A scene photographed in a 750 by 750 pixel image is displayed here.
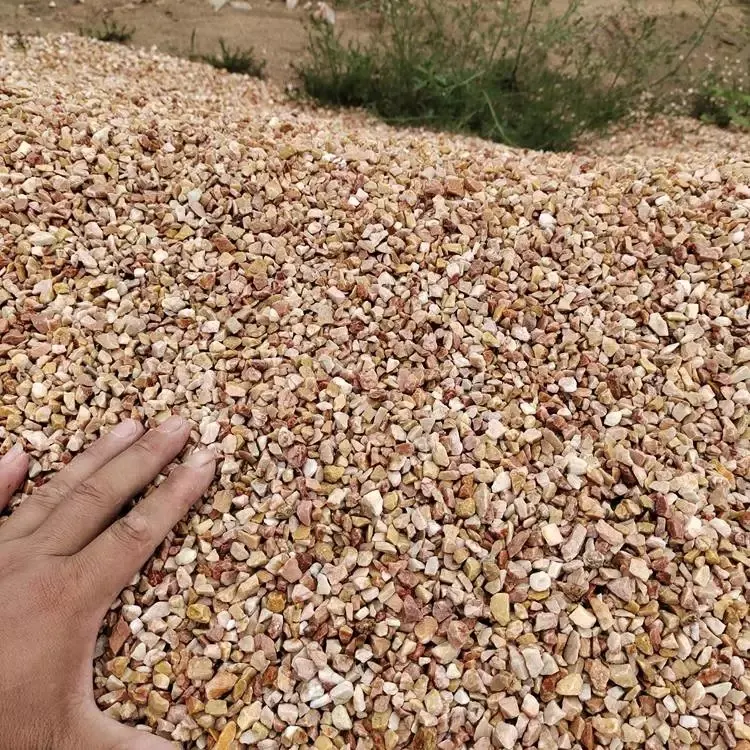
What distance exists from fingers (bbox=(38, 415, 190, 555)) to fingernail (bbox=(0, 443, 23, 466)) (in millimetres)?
209

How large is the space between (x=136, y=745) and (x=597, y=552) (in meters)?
1.07

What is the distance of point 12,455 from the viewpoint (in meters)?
1.76

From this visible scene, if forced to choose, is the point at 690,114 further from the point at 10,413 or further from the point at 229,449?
the point at 10,413

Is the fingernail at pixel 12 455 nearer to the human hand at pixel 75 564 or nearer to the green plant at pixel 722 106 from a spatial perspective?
the human hand at pixel 75 564

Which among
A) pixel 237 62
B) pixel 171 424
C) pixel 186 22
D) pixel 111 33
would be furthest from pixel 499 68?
pixel 171 424

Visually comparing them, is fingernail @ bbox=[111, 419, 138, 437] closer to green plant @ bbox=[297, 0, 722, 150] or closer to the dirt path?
green plant @ bbox=[297, 0, 722, 150]

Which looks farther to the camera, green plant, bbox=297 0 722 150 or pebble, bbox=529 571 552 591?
green plant, bbox=297 0 722 150

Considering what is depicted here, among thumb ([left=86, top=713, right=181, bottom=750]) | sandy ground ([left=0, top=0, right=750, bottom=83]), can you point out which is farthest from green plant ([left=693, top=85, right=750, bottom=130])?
thumb ([left=86, top=713, right=181, bottom=750])

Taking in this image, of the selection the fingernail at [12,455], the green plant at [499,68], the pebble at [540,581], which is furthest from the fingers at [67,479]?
the green plant at [499,68]

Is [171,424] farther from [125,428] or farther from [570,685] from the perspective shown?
[570,685]

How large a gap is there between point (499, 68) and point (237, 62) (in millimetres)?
1421

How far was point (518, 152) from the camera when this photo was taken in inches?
118

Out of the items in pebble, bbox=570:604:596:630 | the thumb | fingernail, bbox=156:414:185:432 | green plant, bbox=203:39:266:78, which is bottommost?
the thumb

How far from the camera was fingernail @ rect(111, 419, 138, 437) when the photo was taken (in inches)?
70.0
